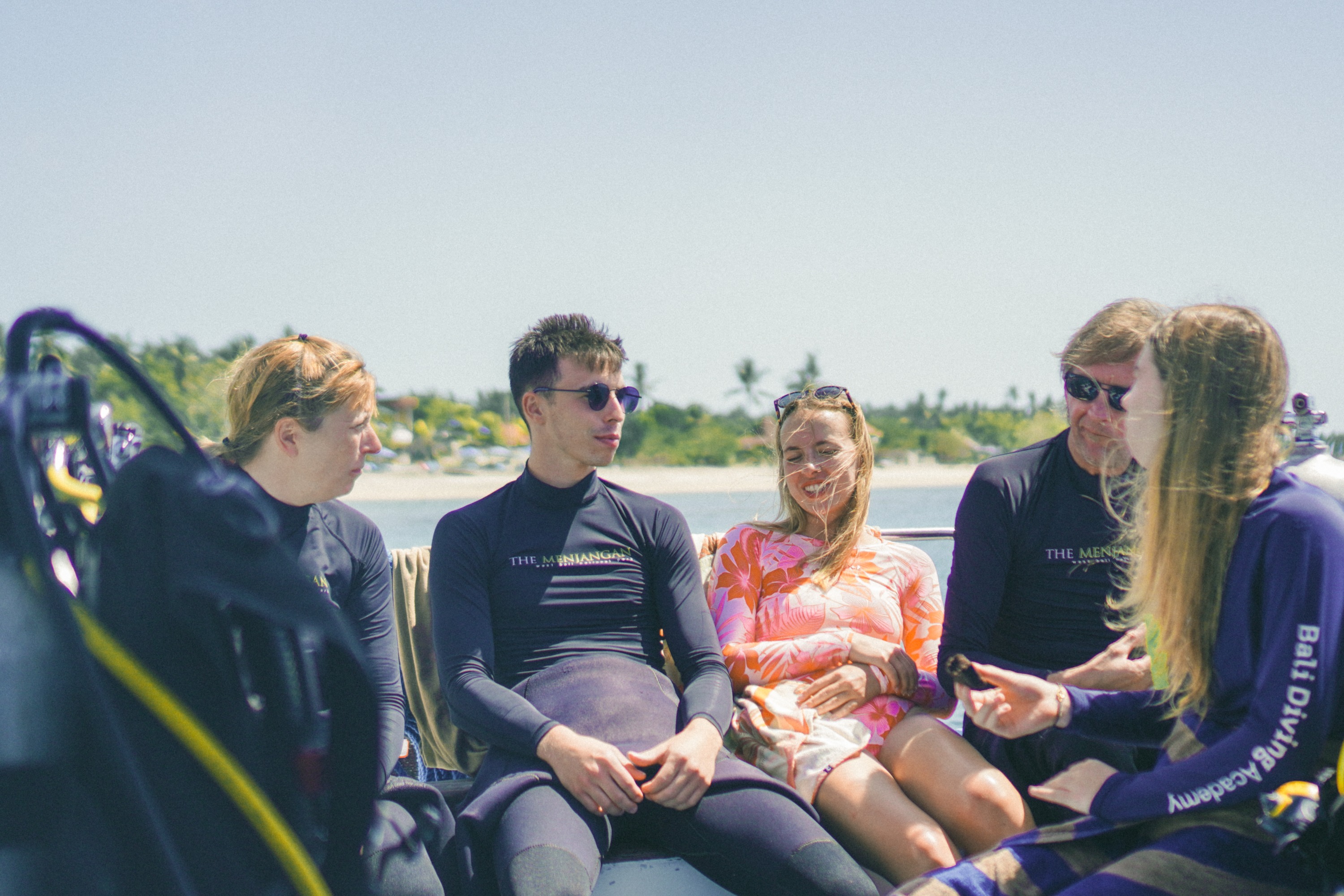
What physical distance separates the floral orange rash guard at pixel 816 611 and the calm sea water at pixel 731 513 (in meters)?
0.22

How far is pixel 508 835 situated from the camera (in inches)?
75.6

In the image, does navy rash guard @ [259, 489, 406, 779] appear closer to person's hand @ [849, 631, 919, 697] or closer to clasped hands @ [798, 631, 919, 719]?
clasped hands @ [798, 631, 919, 719]

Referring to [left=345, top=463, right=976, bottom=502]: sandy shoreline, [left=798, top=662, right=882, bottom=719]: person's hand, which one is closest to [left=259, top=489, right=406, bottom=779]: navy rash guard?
[left=798, top=662, right=882, bottom=719]: person's hand

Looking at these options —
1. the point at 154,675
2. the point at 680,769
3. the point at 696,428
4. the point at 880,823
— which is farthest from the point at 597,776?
the point at 696,428

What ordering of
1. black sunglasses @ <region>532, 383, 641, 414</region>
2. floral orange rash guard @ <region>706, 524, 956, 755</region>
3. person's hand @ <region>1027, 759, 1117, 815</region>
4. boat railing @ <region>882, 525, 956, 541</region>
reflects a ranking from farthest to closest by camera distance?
boat railing @ <region>882, 525, 956, 541</region>
black sunglasses @ <region>532, 383, 641, 414</region>
floral orange rash guard @ <region>706, 524, 956, 755</region>
person's hand @ <region>1027, 759, 1117, 815</region>

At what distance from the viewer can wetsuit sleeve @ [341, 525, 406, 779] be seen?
2398 millimetres

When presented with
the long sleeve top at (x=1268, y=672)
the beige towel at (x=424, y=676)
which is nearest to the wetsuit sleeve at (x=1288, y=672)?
the long sleeve top at (x=1268, y=672)

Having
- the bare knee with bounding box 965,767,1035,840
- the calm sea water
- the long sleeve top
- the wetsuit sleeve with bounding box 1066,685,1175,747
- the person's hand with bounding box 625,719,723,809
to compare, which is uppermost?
the long sleeve top

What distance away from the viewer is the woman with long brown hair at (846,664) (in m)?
2.11

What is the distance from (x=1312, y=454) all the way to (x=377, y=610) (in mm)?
2836

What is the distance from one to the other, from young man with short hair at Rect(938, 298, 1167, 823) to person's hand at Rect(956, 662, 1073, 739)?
53 cm

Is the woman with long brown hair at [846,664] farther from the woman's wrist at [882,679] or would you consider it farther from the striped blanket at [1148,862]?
the striped blanket at [1148,862]

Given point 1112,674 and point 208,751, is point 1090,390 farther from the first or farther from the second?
point 208,751

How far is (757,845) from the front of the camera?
6.41 feet
